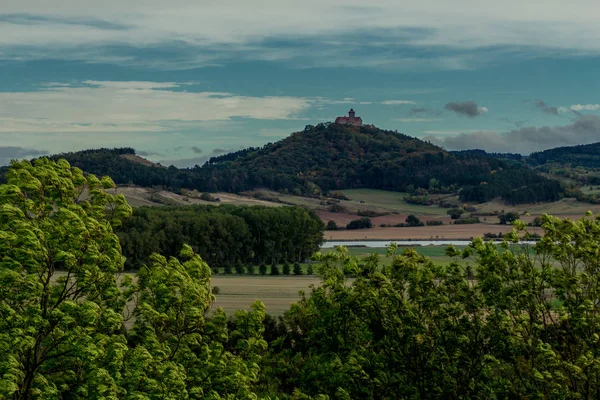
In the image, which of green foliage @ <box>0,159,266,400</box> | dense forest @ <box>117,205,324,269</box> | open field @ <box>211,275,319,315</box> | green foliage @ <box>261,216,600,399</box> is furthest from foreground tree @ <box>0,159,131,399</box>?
dense forest @ <box>117,205,324,269</box>

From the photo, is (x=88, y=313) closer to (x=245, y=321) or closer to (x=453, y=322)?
(x=245, y=321)

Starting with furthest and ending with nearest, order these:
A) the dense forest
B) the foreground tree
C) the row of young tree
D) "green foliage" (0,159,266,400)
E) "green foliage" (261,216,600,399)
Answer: the dense forest < "green foliage" (261,216,600,399) < the row of young tree < "green foliage" (0,159,266,400) < the foreground tree

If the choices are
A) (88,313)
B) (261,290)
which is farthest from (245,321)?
(261,290)

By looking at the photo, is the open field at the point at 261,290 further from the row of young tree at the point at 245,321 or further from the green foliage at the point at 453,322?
the row of young tree at the point at 245,321

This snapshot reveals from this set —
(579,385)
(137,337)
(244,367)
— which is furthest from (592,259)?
(137,337)

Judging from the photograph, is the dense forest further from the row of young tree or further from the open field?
the row of young tree

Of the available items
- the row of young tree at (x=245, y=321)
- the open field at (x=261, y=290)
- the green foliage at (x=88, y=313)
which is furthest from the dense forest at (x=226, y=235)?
the green foliage at (x=88, y=313)
